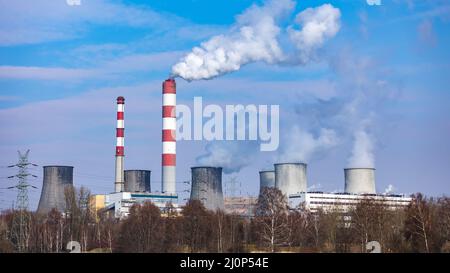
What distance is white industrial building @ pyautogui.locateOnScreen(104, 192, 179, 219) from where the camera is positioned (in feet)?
163

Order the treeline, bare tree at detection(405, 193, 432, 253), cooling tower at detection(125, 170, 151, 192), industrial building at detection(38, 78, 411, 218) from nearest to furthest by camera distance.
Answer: bare tree at detection(405, 193, 432, 253) → the treeline → industrial building at detection(38, 78, 411, 218) → cooling tower at detection(125, 170, 151, 192)

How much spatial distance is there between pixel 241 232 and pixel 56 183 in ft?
55.4

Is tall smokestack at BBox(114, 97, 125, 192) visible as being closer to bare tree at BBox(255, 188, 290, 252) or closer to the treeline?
bare tree at BBox(255, 188, 290, 252)

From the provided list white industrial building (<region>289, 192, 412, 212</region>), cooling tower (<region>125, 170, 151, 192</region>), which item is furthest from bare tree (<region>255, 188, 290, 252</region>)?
cooling tower (<region>125, 170, 151, 192</region>)

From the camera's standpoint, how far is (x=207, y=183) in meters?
45.3

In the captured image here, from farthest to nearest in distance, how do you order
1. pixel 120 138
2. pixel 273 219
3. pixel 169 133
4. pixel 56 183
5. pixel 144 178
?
pixel 144 178 < pixel 120 138 < pixel 169 133 < pixel 56 183 < pixel 273 219

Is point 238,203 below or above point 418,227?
above

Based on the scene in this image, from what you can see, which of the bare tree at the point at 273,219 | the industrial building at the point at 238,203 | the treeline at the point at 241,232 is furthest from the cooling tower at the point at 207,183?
the treeline at the point at 241,232

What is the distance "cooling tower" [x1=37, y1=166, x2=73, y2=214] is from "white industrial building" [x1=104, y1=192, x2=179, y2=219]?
185 inches

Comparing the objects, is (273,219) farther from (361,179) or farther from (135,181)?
(135,181)

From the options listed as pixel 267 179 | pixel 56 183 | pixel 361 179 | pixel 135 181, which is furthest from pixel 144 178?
pixel 361 179

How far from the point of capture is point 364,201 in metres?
30.2

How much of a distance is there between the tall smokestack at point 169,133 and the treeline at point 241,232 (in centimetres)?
1139
